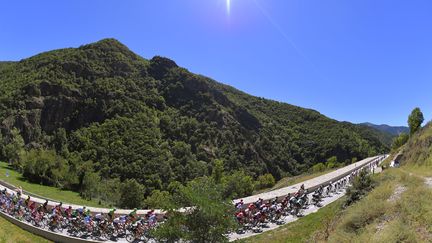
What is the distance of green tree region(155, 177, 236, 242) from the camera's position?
13398mm

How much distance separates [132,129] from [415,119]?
5798cm

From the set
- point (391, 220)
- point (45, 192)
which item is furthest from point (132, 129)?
point (391, 220)

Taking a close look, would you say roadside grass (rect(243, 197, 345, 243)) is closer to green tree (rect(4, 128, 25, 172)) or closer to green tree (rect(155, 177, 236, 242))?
green tree (rect(155, 177, 236, 242))

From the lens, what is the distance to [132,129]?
3401 inches

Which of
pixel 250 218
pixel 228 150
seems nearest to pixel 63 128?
pixel 228 150

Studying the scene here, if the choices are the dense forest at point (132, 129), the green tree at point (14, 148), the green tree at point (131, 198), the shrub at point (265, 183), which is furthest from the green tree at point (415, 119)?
the green tree at point (14, 148)

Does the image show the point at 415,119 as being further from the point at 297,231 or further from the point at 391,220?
the point at 391,220

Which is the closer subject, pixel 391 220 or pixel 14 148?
pixel 391 220

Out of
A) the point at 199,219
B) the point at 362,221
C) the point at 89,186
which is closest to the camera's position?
the point at 362,221

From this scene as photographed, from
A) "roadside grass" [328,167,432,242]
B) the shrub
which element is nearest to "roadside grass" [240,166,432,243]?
"roadside grass" [328,167,432,242]

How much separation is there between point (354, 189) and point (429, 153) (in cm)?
1081

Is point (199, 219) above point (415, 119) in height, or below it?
below

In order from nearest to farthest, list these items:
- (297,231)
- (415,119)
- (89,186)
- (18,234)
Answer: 1. (297,231)
2. (18,234)
3. (89,186)
4. (415,119)

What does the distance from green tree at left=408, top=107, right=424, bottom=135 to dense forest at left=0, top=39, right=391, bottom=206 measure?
3852 cm
